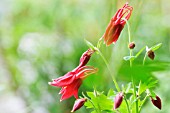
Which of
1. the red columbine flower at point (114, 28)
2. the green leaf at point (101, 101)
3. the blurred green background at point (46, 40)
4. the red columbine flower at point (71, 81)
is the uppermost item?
the blurred green background at point (46, 40)

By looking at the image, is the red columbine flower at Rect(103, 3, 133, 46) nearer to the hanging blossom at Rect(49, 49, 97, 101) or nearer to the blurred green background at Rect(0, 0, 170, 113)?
the hanging blossom at Rect(49, 49, 97, 101)

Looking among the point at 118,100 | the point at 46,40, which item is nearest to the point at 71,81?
the point at 118,100

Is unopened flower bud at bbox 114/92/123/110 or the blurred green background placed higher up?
the blurred green background

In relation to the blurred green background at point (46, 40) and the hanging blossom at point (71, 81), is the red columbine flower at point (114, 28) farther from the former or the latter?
the blurred green background at point (46, 40)

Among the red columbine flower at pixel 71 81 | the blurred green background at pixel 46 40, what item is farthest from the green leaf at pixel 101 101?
the blurred green background at pixel 46 40

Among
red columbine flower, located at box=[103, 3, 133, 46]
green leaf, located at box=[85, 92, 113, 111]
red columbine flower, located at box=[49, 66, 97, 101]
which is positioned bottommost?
green leaf, located at box=[85, 92, 113, 111]

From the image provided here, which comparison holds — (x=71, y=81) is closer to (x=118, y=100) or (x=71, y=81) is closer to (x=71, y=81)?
(x=71, y=81)

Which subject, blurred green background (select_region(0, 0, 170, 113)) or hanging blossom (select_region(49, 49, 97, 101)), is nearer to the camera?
hanging blossom (select_region(49, 49, 97, 101))

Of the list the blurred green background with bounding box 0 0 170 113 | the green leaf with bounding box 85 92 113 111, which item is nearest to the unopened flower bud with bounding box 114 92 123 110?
the green leaf with bounding box 85 92 113 111
